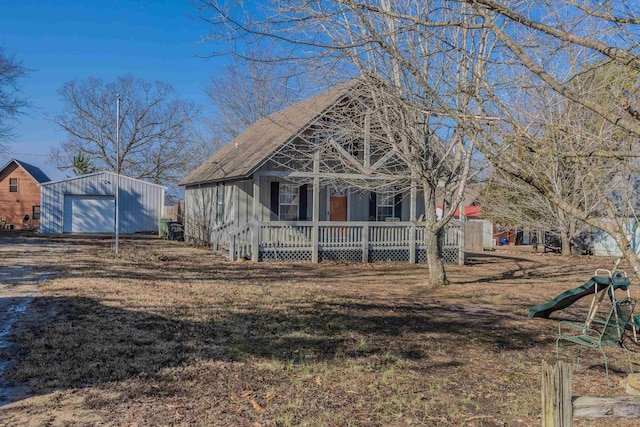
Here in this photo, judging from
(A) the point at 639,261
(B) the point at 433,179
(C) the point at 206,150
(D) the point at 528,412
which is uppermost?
(C) the point at 206,150

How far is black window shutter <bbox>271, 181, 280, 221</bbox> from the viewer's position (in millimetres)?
18297

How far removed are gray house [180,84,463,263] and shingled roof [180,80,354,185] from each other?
0.05m

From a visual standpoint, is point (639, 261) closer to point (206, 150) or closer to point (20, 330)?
point (20, 330)

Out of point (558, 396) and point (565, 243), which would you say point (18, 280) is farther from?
point (565, 243)

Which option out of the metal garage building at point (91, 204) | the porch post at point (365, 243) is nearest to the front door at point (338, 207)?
the porch post at point (365, 243)

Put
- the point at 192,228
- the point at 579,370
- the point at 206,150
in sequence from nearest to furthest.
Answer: the point at 579,370 < the point at 192,228 < the point at 206,150

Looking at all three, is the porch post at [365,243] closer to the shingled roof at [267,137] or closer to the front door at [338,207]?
the front door at [338,207]

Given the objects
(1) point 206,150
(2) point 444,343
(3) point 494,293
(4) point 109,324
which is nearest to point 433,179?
(3) point 494,293

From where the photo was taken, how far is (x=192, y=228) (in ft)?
82.9

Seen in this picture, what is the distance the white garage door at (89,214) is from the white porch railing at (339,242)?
15714 millimetres

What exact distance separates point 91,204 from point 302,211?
53.9ft

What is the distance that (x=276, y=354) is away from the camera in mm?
6062

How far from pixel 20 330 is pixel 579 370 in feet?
22.3

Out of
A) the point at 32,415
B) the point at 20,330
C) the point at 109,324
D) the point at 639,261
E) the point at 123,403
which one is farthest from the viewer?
the point at 109,324
